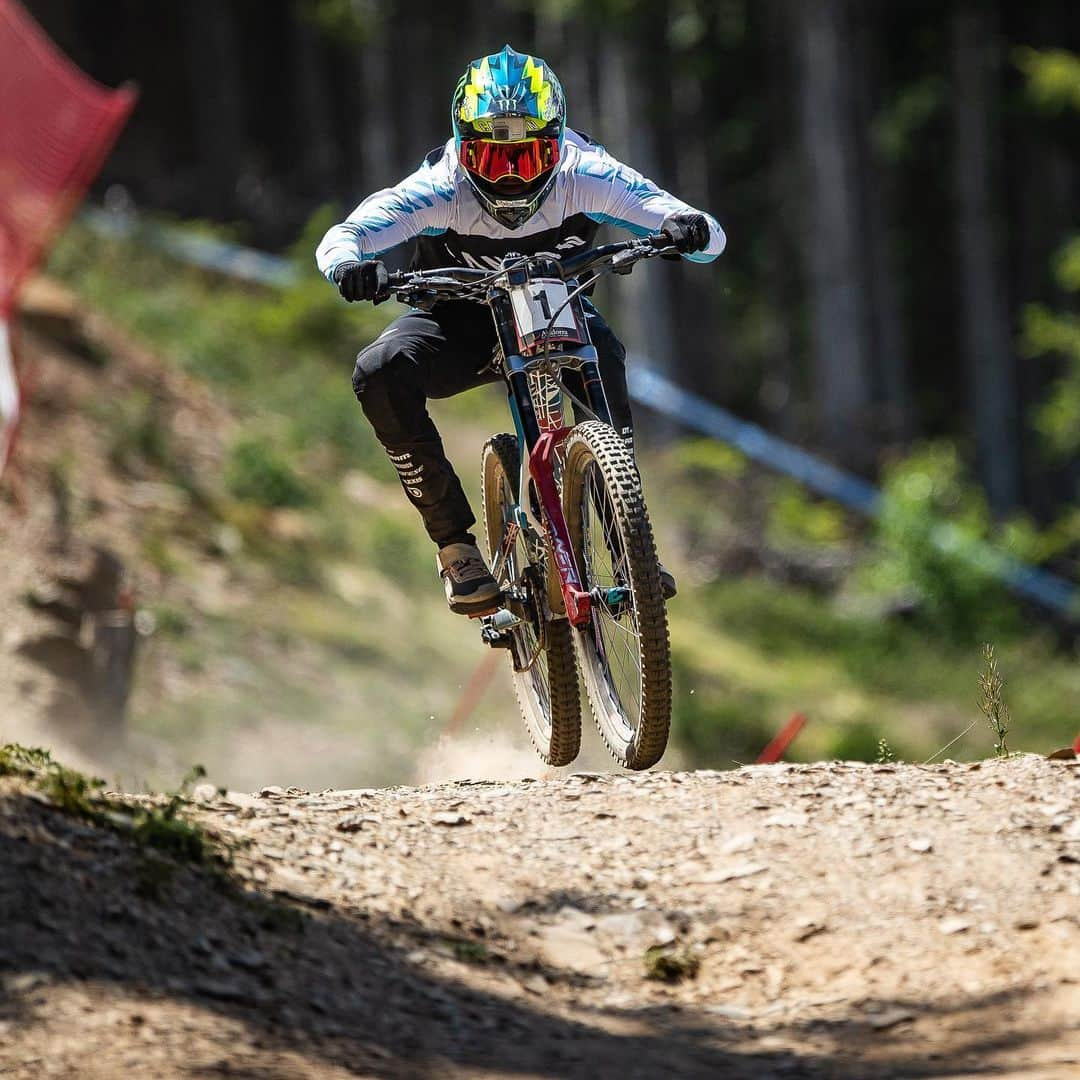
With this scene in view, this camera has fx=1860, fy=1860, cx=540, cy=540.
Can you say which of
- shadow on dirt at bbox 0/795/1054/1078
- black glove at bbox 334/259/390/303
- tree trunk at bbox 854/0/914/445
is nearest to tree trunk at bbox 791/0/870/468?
tree trunk at bbox 854/0/914/445

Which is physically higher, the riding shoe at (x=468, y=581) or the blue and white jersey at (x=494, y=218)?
the blue and white jersey at (x=494, y=218)

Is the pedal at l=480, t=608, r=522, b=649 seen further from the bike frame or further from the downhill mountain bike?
the bike frame

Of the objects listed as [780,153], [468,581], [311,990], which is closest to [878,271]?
[780,153]

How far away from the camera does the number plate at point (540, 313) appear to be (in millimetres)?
6926

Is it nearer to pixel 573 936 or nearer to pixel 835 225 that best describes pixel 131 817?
pixel 573 936

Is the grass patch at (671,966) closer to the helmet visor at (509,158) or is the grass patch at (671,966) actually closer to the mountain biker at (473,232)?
the mountain biker at (473,232)

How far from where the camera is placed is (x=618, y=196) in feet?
24.3

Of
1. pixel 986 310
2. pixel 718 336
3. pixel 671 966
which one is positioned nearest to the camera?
pixel 671 966

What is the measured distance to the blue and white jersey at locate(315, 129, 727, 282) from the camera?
7223 mm

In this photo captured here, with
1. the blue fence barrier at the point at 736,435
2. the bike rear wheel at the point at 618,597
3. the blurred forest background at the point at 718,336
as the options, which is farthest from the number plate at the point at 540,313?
the blue fence barrier at the point at 736,435

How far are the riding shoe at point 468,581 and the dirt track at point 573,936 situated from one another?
4.35ft

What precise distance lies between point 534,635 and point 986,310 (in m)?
22.6

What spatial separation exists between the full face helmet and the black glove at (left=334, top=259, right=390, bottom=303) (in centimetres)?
65

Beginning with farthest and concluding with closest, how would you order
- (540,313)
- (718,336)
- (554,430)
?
(718,336)
(554,430)
(540,313)
